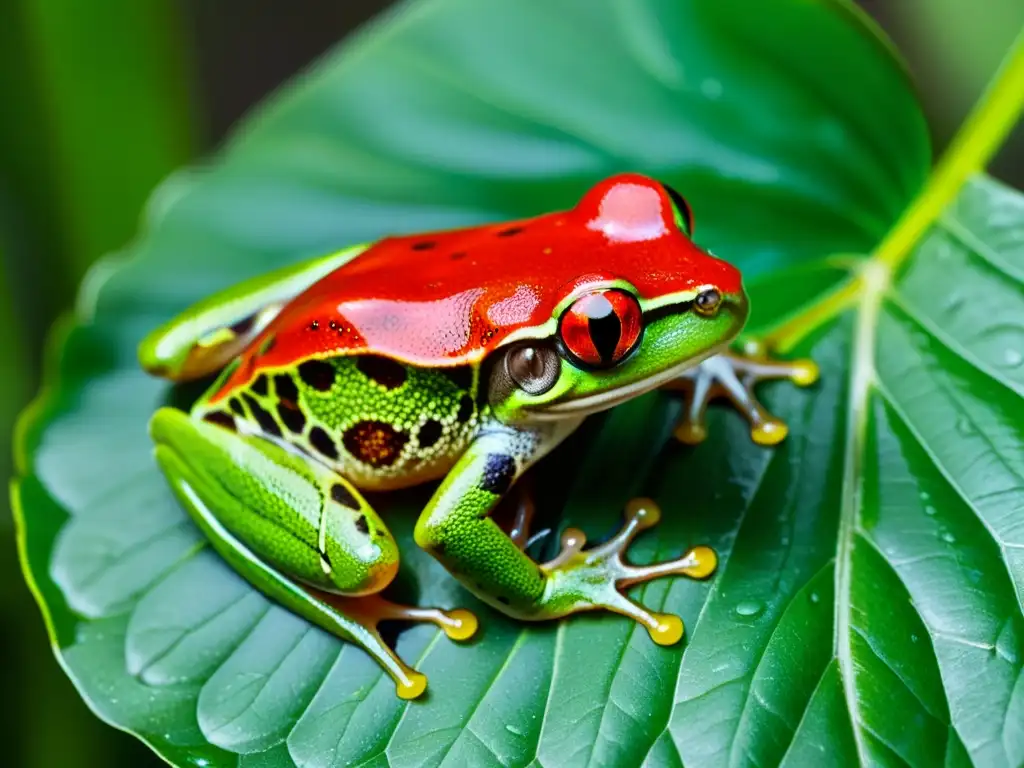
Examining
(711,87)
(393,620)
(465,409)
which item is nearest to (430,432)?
(465,409)

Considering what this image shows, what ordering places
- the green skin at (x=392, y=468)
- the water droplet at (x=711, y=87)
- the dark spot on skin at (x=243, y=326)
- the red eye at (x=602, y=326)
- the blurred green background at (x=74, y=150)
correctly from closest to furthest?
the red eye at (x=602, y=326) → the green skin at (x=392, y=468) → the dark spot on skin at (x=243, y=326) → the water droplet at (x=711, y=87) → the blurred green background at (x=74, y=150)

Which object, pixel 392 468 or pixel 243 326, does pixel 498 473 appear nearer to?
pixel 392 468

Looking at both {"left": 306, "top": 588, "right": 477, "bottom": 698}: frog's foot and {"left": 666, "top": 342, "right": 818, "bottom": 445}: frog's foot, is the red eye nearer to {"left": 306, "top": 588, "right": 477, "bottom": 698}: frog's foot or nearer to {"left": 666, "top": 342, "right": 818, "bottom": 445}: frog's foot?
{"left": 666, "top": 342, "right": 818, "bottom": 445}: frog's foot

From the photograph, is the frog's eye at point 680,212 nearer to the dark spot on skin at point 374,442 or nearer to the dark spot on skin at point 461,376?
the dark spot on skin at point 461,376

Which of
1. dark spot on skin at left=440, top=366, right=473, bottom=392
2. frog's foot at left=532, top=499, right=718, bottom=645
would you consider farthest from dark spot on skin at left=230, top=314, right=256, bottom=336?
frog's foot at left=532, top=499, right=718, bottom=645

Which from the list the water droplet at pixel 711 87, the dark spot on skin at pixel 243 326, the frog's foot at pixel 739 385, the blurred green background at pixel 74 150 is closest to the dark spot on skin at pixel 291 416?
the dark spot on skin at pixel 243 326

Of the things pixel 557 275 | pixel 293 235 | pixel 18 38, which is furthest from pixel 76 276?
pixel 557 275

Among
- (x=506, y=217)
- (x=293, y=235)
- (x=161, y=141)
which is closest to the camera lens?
(x=506, y=217)

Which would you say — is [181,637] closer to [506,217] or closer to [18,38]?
[506,217]
